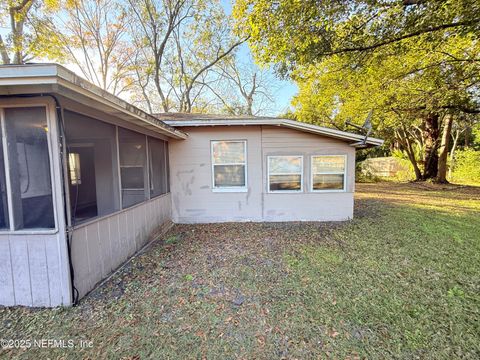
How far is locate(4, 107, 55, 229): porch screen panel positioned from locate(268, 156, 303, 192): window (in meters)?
4.97

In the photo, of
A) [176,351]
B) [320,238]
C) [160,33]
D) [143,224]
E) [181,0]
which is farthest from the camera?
[160,33]

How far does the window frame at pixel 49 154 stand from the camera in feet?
8.14

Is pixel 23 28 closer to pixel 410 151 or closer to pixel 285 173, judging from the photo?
pixel 285 173

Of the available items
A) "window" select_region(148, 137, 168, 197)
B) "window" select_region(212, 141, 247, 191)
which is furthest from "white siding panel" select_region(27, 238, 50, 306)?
"window" select_region(212, 141, 247, 191)

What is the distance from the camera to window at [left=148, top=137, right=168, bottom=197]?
5.23 m

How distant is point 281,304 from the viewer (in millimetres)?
2777

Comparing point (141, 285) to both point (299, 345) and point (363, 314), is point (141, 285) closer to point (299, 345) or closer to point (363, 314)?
point (299, 345)

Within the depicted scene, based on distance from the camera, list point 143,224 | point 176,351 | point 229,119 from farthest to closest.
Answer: point 229,119, point 143,224, point 176,351

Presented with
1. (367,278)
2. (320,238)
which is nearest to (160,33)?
(320,238)

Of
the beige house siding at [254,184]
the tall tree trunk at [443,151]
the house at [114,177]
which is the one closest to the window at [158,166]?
the house at [114,177]

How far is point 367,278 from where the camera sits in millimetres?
3350

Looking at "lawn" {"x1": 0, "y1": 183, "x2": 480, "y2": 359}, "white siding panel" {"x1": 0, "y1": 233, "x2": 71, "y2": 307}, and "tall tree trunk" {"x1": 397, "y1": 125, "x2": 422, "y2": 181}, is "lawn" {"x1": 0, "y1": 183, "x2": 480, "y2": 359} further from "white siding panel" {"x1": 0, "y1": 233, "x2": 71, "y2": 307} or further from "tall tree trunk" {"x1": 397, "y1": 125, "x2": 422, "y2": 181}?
"tall tree trunk" {"x1": 397, "y1": 125, "x2": 422, "y2": 181}

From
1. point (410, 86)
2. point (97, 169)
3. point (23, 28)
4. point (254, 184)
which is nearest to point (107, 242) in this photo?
point (97, 169)

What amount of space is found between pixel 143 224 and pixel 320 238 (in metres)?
4.03
